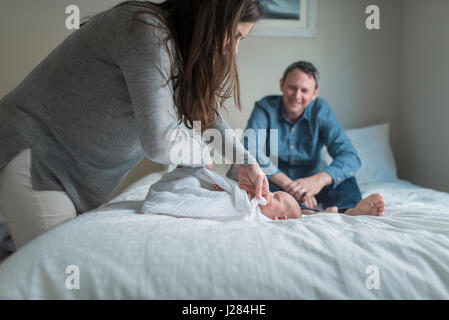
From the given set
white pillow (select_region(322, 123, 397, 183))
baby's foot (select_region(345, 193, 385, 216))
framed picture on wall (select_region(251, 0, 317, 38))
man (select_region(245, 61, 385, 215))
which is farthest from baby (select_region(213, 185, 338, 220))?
framed picture on wall (select_region(251, 0, 317, 38))

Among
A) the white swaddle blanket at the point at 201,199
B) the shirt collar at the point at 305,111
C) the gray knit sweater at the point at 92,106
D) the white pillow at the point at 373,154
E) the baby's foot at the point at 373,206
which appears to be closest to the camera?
the gray knit sweater at the point at 92,106

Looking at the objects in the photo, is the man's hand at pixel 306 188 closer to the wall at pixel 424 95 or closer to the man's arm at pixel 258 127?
the man's arm at pixel 258 127

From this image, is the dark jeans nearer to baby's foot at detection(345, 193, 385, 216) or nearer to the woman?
baby's foot at detection(345, 193, 385, 216)

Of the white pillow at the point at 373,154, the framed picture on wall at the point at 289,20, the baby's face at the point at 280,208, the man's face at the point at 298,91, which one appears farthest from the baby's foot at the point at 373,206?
the framed picture on wall at the point at 289,20

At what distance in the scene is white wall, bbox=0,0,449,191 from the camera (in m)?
2.36

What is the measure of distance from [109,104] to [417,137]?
86.1 inches

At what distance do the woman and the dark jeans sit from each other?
876 millimetres

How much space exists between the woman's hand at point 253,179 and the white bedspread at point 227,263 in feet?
0.72

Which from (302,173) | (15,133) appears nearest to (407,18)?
(302,173)

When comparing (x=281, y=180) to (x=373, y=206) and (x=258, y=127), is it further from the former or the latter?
(x=373, y=206)

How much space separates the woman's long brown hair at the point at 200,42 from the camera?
34.2 inches

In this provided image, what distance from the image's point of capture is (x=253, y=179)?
42.6 inches

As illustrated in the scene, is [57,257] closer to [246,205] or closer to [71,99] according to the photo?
[71,99]

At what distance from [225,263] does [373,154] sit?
195 cm
